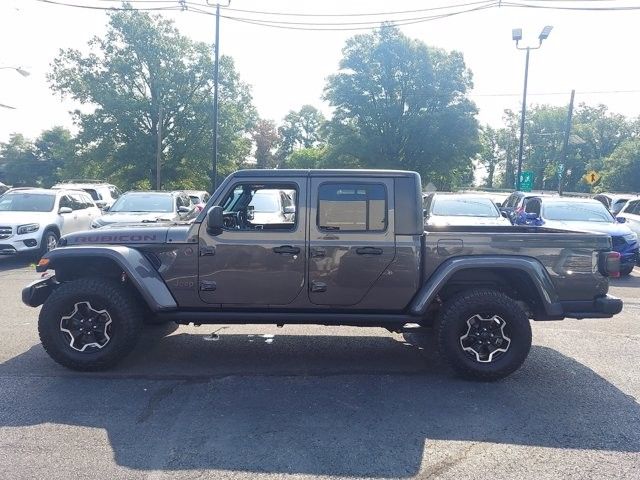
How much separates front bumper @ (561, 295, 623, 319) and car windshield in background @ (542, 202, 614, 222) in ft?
26.6

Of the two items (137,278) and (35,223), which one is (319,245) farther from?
(35,223)

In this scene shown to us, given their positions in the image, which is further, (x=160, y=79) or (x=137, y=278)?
(x=160, y=79)

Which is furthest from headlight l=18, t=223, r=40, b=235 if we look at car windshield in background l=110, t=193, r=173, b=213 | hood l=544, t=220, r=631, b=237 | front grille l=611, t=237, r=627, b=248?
front grille l=611, t=237, r=627, b=248

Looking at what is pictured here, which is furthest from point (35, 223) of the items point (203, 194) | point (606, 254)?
point (606, 254)

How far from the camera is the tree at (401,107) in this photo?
41.0m

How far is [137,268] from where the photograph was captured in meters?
5.27

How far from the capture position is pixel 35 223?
13.0m

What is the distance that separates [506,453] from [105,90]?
40.2m

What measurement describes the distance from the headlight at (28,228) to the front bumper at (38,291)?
26.6ft

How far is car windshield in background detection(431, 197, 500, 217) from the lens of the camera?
1298 cm

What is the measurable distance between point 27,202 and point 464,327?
490 inches

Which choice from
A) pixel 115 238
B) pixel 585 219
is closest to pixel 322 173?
pixel 115 238

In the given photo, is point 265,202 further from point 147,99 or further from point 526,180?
point 147,99

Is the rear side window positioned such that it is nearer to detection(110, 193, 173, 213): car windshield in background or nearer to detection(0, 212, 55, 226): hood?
detection(110, 193, 173, 213): car windshield in background
